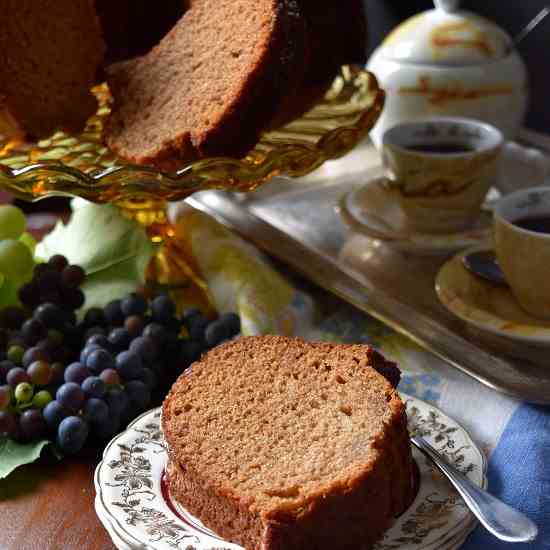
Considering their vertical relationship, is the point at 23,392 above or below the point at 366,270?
above

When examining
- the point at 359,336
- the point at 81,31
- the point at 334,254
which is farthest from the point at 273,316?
the point at 81,31

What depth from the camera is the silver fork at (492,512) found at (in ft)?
2.93

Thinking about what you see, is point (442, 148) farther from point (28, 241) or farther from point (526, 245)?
point (28, 241)

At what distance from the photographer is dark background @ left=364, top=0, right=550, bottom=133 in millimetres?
2053

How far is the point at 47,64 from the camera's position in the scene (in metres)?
1.42

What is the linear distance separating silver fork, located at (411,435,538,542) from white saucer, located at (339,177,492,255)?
55 centimetres

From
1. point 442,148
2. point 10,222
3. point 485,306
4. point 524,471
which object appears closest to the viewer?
point 524,471

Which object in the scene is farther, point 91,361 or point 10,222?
point 10,222

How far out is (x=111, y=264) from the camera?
1.42 meters

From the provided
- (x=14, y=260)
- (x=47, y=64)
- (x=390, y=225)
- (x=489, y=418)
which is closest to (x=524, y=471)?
(x=489, y=418)

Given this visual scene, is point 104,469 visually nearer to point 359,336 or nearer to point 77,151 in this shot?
point 359,336

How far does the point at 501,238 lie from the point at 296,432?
45 cm

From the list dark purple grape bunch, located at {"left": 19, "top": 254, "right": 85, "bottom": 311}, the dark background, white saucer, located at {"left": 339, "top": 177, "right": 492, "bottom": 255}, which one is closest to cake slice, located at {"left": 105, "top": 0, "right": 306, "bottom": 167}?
dark purple grape bunch, located at {"left": 19, "top": 254, "right": 85, "bottom": 311}

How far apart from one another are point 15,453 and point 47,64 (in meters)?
0.59
